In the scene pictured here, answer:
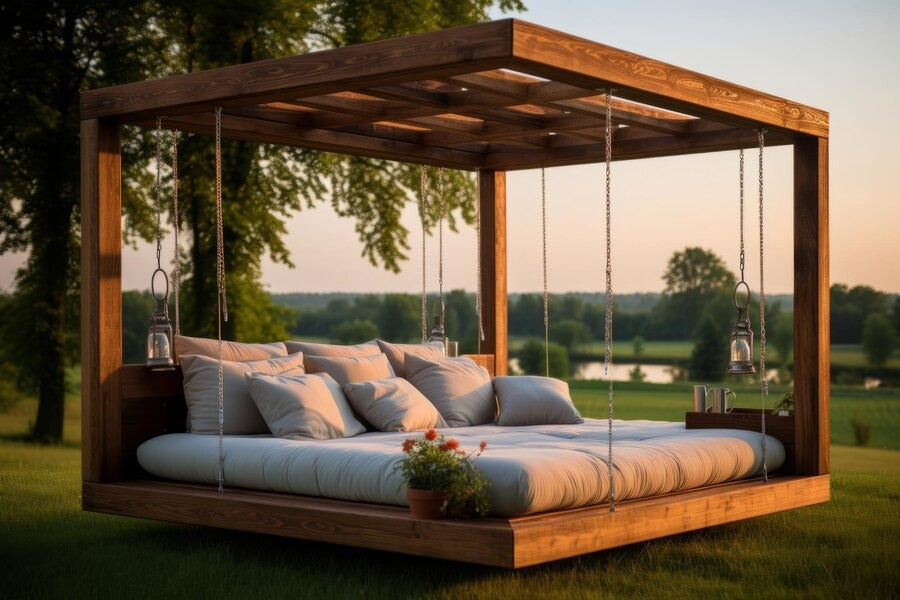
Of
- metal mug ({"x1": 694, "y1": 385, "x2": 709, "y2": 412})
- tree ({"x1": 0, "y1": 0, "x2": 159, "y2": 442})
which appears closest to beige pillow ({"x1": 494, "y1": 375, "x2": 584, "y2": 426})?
metal mug ({"x1": 694, "y1": 385, "x2": 709, "y2": 412})

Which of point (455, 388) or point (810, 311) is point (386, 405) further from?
point (810, 311)

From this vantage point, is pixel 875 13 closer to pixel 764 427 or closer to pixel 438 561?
pixel 764 427

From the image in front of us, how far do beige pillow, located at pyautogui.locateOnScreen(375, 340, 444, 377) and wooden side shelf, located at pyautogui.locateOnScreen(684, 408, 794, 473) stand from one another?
5.85 ft

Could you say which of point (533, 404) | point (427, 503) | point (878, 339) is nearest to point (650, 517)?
point (427, 503)

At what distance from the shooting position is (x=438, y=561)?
607 centimetres

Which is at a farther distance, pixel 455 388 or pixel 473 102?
pixel 455 388

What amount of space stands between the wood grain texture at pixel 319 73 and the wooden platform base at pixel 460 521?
1826 millimetres

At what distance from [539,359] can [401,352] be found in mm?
10938

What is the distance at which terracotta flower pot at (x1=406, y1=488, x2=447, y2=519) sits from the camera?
5.13m

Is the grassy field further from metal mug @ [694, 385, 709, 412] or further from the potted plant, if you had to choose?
metal mug @ [694, 385, 709, 412]

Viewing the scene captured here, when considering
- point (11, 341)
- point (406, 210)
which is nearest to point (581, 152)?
point (406, 210)

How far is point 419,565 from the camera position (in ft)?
19.5

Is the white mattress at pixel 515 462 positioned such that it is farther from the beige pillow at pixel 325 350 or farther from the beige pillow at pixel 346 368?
the beige pillow at pixel 325 350

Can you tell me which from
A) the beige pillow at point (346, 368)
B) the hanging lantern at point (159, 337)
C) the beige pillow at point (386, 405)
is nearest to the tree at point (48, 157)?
the beige pillow at point (346, 368)
